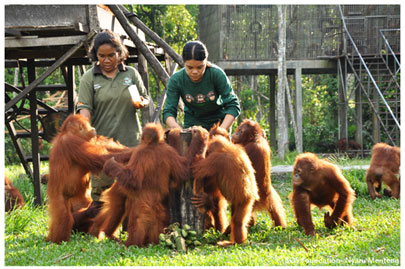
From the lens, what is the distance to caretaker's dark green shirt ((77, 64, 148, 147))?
5617mm

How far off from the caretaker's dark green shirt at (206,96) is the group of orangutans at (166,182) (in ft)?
1.12

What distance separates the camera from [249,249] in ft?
15.2

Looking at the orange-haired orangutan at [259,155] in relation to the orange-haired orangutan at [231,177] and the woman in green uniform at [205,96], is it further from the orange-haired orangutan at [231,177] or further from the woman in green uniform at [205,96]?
the orange-haired orangutan at [231,177]

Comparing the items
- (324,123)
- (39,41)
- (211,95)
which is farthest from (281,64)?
(211,95)

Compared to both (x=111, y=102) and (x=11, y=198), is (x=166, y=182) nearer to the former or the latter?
(x=111, y=102)

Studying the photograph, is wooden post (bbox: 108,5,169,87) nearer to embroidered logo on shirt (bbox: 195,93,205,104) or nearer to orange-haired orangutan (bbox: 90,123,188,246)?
embroidered logo on shirt (bbox: 195,93,205,104)

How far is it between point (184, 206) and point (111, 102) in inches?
59.2

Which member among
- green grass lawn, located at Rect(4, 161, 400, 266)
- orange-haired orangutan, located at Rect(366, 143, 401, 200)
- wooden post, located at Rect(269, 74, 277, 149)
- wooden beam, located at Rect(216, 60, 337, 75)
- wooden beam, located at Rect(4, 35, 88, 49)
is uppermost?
wooden beam, located at Rect(216, 60, 337, 75)

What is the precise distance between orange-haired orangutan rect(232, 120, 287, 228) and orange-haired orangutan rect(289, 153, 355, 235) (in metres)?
0.28

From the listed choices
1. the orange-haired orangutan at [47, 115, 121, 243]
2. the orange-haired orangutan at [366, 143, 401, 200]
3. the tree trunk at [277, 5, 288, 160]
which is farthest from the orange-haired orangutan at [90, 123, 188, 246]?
the tree trunk at [277, 5, 288, 160]

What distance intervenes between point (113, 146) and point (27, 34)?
→ 306cm

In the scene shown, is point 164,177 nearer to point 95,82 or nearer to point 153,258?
point 153,258

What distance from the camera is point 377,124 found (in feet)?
54.1

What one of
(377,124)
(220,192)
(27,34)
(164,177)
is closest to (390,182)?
(220,192)
